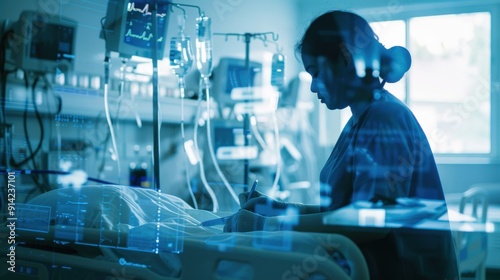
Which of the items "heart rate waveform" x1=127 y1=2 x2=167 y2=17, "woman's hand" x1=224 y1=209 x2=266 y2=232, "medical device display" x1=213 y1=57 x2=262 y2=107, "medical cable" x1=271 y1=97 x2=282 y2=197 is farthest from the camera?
"medical cable" x1=271 y1=97 x2=282 y2=197

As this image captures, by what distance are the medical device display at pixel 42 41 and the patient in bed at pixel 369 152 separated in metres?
1.31

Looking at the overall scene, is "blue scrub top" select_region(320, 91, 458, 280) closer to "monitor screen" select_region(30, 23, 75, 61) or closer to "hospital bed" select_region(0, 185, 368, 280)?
"hospital bed" select_region(0, 185, 368, 280)

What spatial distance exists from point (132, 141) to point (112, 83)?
0.33 m

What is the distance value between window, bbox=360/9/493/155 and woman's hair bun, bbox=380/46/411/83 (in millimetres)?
730

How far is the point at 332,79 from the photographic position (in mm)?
1118

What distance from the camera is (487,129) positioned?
204 cm

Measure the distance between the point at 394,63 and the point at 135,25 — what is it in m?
1.06

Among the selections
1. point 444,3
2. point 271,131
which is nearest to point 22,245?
point 444,3

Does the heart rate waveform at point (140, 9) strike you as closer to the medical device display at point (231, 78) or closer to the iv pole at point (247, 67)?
the iv pole at point (247, 67)

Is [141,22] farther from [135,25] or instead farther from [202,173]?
[202,173]

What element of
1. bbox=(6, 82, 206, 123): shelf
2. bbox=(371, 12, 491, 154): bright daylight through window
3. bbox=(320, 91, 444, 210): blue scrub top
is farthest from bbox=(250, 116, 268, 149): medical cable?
bbox=(320, 91, 444, 210): blue scrub top

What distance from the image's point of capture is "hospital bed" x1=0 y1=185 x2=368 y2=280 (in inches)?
34.8

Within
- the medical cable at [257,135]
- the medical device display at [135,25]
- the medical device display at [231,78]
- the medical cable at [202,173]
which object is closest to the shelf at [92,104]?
the medical cable at [202,173]

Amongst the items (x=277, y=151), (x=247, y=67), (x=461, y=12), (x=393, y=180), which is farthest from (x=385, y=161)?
(x=277, y=151)
